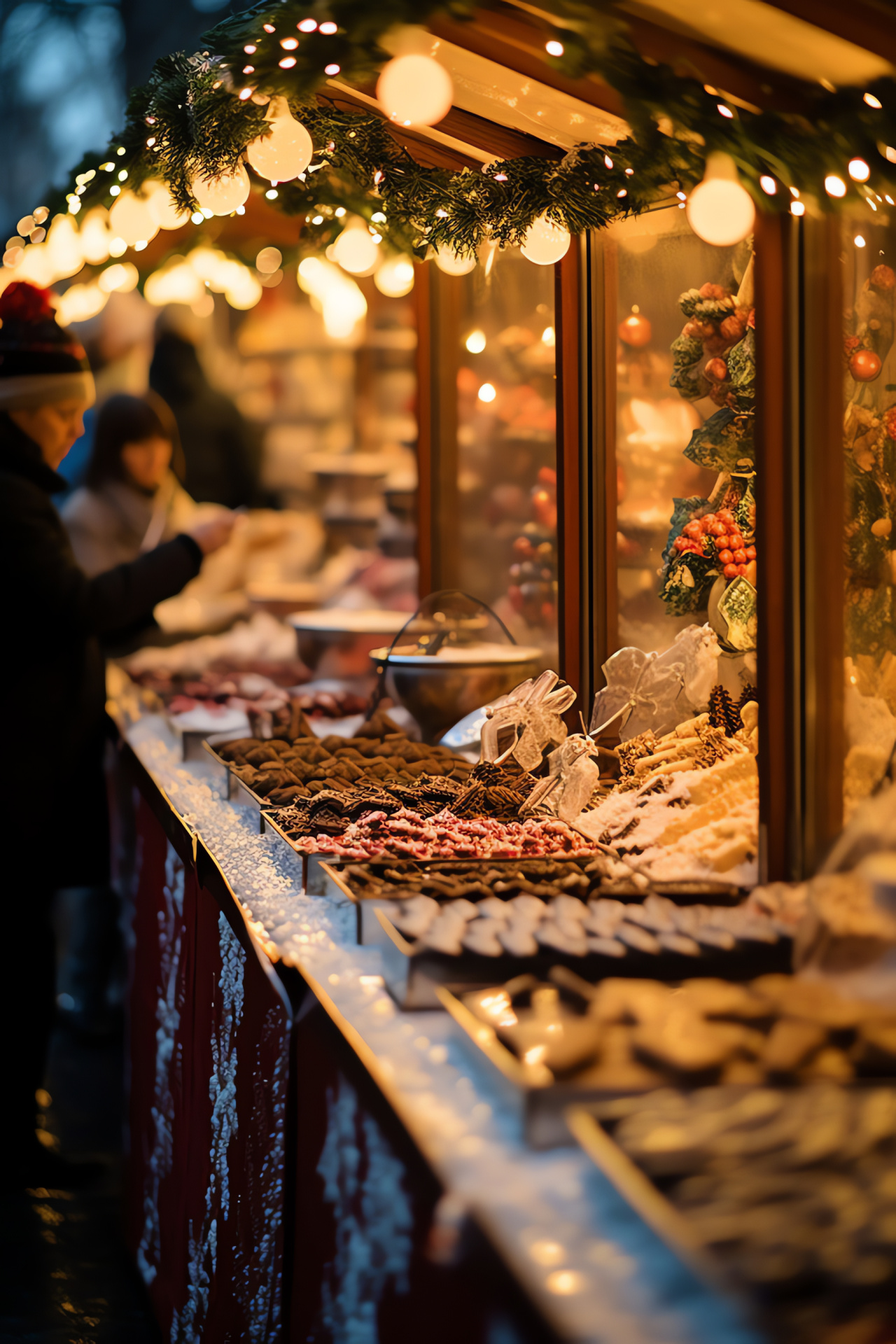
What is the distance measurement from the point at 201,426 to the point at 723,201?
4.75m

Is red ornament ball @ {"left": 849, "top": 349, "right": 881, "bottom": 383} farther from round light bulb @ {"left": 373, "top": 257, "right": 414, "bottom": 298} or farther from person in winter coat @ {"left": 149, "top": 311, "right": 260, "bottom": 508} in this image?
person in winter coat @ {"left": 149, "top": 311, "right": 260, "bottom": 508}

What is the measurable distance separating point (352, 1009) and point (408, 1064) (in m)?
0.15

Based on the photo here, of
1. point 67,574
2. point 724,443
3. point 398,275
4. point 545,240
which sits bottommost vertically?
point 67,574

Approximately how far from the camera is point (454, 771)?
86.1 inches

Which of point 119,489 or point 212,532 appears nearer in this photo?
point 212,532

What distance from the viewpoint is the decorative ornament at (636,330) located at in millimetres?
2277

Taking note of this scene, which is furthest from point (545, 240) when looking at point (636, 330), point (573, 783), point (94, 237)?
point (94, 237)

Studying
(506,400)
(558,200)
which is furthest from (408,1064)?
(506,400)

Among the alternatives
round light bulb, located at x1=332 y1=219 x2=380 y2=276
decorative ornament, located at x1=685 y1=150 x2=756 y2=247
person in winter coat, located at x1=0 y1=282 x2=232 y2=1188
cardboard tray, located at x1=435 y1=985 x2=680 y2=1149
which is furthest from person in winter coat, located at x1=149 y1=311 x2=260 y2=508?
cardboard tray, located at x1=435 y1=985 x2=680 y2=1149

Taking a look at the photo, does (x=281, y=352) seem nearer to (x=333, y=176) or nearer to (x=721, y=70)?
(x=333, y=176)

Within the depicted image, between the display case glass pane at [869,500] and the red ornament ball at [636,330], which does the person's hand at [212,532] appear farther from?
the display case glass pane at [869,500]

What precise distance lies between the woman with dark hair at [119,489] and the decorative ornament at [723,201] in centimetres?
273

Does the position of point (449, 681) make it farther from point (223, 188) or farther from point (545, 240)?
point (223, 188)

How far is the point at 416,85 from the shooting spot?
1513mm
